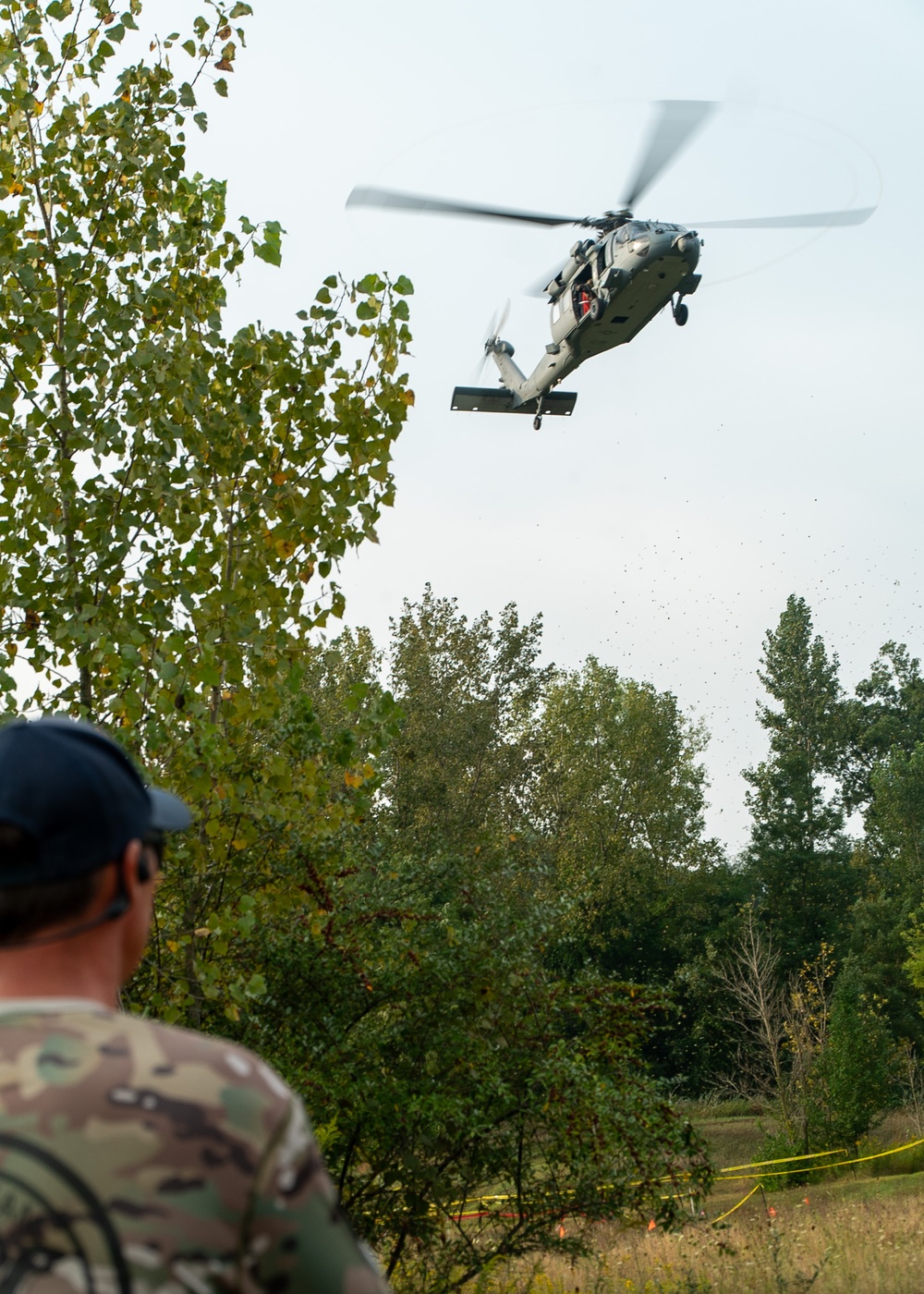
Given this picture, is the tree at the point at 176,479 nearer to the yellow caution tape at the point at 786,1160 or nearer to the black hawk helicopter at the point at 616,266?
the black hawk helicopter at the point at 616,266

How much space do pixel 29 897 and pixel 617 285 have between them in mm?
16795

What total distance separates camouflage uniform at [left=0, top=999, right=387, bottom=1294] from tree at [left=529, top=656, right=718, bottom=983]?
1808 inches

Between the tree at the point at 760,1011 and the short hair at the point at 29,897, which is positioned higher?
the short hair at the point at 29,897

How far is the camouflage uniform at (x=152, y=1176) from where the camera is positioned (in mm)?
1304

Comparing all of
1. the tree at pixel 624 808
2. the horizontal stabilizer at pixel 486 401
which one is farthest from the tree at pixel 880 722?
the horizontal stabilizer at pixel 486 401

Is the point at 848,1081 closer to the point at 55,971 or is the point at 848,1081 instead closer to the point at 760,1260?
the point at 760,1260

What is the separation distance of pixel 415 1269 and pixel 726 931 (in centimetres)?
4745

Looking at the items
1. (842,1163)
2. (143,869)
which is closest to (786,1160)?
(842,1163)

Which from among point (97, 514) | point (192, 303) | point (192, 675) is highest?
point (192, 303)

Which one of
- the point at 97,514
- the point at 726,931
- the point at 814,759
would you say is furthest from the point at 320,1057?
the point at 814,759

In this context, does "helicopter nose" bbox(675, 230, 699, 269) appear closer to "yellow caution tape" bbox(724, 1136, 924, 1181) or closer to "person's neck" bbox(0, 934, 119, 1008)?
"person's neck" bbox(0, 934, 119, 1008)

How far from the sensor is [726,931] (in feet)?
178

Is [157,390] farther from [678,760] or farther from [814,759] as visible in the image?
[814,759]

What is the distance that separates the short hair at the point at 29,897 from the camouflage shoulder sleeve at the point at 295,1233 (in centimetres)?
35
